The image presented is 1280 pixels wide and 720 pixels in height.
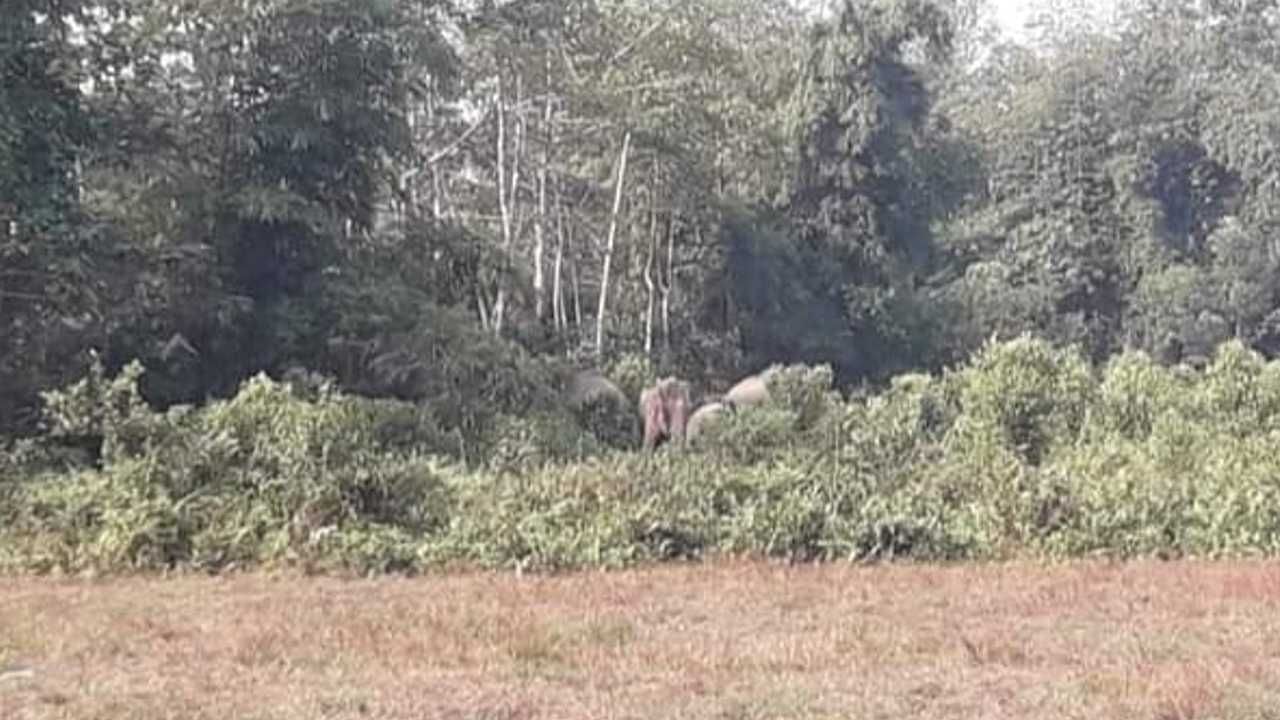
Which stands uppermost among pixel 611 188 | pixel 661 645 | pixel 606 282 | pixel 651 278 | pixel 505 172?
pixel 505 172

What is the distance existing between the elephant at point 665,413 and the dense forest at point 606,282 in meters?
0.92

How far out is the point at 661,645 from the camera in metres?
6.82

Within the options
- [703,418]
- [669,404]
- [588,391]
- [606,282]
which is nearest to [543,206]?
[606,282]

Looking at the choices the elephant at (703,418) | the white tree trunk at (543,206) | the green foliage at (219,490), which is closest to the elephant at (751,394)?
the elephant at (703,418)

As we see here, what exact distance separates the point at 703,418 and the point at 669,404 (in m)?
0.97

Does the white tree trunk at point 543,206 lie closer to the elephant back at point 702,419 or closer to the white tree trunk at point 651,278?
the white tree trunk at point 651,278

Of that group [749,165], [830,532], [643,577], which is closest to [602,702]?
[643,577]

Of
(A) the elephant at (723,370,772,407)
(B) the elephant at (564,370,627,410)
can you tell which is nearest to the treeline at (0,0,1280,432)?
(B) the elephant at (564,370,627,410)

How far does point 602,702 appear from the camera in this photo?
18.5 feet

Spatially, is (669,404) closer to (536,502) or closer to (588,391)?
(588,391)

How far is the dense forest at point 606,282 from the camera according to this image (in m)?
10.6

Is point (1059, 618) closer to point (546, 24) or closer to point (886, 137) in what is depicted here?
point (546, 24)

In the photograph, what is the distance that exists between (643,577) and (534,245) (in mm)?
15249

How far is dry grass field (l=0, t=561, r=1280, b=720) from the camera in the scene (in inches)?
219
